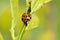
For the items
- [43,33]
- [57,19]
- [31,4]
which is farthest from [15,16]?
[57,19]

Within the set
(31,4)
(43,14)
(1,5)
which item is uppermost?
(31,4)

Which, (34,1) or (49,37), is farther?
(49,37)

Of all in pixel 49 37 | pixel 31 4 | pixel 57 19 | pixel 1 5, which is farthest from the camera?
pixel 57 19

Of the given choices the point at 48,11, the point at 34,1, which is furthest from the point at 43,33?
the point at 34,1

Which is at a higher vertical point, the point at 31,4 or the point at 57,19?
the point at 31,4

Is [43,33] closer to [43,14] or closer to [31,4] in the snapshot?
[43,14]

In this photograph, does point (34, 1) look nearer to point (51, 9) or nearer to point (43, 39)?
point (43, 39)

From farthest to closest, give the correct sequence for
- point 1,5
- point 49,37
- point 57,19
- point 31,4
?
point 57,19
point 49,37
point 1,5
point 31,4
